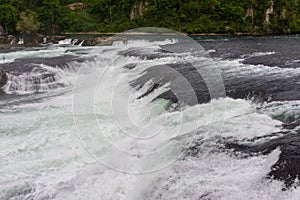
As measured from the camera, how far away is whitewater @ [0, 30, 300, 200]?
5488mm

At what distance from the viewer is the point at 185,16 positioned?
4072cm

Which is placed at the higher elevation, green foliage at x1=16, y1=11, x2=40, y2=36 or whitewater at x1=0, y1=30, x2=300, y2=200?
green foliage at x1=16, y1=11, x2=40, y2=36

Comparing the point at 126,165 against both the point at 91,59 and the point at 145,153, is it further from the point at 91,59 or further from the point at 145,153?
the point at 91,59

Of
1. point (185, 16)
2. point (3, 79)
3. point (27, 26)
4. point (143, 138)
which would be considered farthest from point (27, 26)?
point (143, 138)

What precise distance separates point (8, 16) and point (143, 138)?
113ft

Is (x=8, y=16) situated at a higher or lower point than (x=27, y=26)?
higher

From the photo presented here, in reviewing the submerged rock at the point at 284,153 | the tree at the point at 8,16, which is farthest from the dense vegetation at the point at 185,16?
the submerged rock at the point at 284,153

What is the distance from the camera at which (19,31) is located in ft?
119

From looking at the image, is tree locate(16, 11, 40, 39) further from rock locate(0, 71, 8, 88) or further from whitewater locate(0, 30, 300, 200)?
whitewater locate(0, 30, 300, 200)

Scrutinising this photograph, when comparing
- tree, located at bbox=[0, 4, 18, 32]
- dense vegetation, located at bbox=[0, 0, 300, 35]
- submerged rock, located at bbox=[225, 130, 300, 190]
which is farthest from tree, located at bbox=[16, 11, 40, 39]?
submerged rock, located at bbox=[225, 130, 300, 190]

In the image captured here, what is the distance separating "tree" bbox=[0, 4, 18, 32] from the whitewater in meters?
26.4

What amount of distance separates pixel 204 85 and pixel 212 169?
5872mm

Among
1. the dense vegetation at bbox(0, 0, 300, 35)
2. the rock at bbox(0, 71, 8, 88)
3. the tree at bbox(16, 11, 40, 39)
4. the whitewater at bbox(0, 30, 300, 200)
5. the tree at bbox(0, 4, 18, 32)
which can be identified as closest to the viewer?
the whitewater at bbox(0, 30, 300, 200)

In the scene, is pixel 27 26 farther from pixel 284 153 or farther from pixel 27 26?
pixel 284 153
